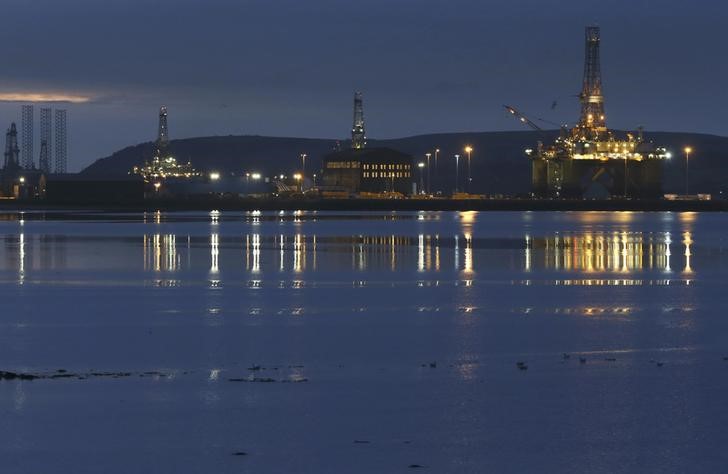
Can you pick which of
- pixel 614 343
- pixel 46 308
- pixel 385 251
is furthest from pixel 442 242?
pixel 614 343

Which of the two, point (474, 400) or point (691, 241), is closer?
point (474, 400)

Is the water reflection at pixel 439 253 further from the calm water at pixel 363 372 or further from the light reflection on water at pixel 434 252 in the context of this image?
the calm water at pixel 363 372

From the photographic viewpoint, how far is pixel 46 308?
2519 cm

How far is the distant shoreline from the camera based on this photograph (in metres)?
143

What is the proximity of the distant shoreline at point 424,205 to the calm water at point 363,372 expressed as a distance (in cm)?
10849

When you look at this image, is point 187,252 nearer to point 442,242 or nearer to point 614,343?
point 442,242

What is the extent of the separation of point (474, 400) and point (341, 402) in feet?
4.78

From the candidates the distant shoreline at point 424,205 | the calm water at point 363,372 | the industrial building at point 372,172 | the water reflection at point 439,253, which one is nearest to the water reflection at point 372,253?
the water reflection at point 439,253

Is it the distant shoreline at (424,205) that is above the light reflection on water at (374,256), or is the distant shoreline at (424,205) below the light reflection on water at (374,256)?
above

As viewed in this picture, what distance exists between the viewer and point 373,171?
192125 mm

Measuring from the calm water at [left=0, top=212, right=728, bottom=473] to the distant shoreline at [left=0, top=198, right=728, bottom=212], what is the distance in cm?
10849

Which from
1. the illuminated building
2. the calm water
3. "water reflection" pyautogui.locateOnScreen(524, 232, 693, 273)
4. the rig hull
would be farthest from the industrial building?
the calm water

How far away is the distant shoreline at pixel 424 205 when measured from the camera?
469 feet

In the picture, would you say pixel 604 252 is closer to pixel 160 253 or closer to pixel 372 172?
pixel 160 253
